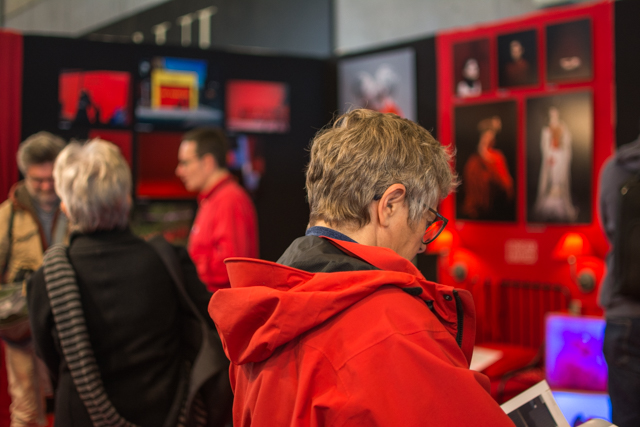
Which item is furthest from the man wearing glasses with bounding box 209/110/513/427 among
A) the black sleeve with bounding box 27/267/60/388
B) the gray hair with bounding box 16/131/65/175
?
the gray hair with bounding box 16/131/65/175

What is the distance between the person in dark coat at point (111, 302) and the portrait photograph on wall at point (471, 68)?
411 cm

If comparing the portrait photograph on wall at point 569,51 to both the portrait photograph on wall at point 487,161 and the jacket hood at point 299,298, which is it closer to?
the portrait photograph on wall at point 487,161

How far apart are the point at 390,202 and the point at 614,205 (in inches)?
62.2

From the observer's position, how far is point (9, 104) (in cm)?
507

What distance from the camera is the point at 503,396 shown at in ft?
12.7

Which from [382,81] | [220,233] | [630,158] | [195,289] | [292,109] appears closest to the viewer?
[195,289]

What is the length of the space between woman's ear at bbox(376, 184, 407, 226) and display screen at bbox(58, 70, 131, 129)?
4.88 metres

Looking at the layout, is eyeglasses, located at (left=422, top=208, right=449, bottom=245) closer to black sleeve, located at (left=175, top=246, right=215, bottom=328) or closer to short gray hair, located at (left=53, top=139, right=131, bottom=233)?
black sleeve, located at (left=175, top=246, right=215, bottom=328)

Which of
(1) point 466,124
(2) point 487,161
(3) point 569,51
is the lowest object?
(2) point 487,161

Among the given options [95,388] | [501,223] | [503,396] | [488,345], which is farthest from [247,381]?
[501,223]

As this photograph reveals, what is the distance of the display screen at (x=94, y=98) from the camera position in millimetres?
5258

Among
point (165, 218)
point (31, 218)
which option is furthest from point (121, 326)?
point (165, 218)

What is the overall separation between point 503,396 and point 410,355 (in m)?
3.32

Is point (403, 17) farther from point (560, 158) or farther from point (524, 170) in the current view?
point (560, 158)
